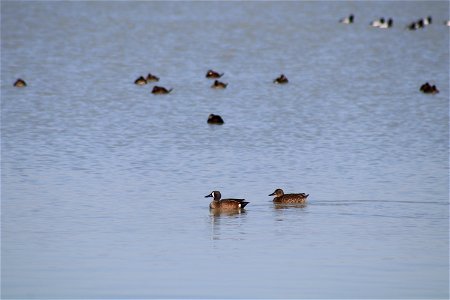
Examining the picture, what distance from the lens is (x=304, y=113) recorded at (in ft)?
100

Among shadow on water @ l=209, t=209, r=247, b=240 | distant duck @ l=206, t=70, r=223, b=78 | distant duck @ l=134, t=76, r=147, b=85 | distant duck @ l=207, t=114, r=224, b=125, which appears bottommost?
shadow on water @ l=209, t=209, r=247, b=240

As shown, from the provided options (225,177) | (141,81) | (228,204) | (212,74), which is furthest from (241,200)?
(212,74)

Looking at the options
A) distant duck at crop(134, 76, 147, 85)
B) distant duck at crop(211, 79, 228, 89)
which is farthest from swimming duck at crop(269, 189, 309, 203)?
distant duck at crop(134, 76, 147, 85)

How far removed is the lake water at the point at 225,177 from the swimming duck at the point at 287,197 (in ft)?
0.47

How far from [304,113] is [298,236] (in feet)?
50.6

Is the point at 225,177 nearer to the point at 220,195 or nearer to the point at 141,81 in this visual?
the point at 220,195

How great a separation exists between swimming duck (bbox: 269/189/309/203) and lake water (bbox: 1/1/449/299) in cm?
14

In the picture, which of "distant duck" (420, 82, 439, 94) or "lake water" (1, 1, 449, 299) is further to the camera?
"distant duck" (420, 82, 439, 94)

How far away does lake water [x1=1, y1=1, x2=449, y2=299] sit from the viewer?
13117mm

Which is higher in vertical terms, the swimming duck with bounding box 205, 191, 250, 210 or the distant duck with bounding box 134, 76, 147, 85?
the distant duck with bounding box 134, 76, 147, 85

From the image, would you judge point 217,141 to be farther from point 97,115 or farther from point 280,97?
point 280,97

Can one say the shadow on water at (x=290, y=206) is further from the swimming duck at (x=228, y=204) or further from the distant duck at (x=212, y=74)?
the distant duck at (x=212, y=74)

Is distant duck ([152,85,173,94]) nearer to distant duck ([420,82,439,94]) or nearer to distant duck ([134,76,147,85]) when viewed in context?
distant duck ([134,76,147,85])

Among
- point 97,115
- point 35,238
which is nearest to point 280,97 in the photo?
point 97,115
